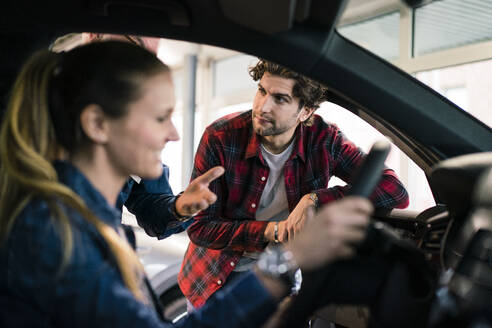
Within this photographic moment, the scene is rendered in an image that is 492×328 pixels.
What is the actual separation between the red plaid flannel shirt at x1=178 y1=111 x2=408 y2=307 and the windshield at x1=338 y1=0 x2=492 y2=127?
8.40 ft

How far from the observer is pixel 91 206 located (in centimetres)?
85

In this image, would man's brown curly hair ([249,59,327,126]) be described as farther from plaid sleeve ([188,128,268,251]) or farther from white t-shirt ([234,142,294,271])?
plaid sleeve ([188,128,268,251])

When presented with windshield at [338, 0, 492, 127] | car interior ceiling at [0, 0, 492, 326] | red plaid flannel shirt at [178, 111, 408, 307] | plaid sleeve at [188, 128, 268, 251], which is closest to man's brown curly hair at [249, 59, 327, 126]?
red plaid flannel shirt at [178, 111, 408, 307]

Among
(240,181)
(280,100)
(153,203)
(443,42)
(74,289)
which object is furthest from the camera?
(443,42)

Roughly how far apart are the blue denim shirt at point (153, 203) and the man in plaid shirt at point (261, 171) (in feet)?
0.95

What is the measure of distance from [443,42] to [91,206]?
4512 millimetres

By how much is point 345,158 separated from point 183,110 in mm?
5820

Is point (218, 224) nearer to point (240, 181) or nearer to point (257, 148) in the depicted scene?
point (240, 181)

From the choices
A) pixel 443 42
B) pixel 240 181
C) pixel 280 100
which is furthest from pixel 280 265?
pixel 443 42

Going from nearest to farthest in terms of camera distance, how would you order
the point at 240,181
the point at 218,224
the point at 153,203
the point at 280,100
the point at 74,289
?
1. the point at 74,289
2. the point at 153,203
3. the point at 218,224
4. the point at 240,181
5. the point at 280,100

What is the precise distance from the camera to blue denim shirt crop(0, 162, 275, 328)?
0.74 meters

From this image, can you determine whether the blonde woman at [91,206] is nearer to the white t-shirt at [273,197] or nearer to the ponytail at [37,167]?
the ponytail at [37,167]

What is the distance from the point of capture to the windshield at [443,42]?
429 centimetres

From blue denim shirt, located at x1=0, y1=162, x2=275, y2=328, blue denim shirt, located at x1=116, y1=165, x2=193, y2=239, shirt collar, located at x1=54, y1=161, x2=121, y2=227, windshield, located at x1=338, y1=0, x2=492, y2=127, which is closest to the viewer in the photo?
blue denim shirt, located at x1=0, y1=162, x2=275, y2=328
